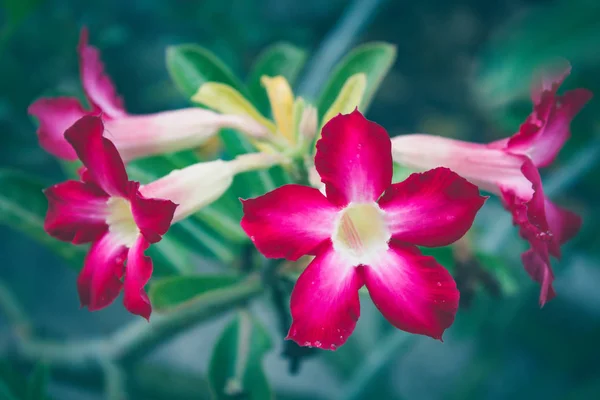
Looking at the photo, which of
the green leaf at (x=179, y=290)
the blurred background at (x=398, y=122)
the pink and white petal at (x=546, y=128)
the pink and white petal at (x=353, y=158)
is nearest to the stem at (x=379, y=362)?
the blurred background at (x=398, y=122)

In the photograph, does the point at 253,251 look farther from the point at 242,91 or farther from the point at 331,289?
the point at 331,289

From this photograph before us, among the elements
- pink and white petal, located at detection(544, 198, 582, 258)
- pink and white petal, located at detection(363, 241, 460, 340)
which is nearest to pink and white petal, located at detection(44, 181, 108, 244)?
pink and white petal, located at detection(363, 241, 460, 340)

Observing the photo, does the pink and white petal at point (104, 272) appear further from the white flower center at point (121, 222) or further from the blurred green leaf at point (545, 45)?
the blurred green leaf at point (545, 45)

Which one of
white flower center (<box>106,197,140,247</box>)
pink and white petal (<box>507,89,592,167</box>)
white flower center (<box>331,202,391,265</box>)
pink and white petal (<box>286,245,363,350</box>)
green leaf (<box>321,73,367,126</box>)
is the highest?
pink and white petal (<box>507,89,592,167</box>)

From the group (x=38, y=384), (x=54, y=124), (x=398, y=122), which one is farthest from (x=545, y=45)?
(x=38, y=384)

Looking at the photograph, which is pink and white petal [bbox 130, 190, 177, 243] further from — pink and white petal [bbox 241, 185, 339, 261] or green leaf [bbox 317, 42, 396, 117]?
green leaf [bbox 317, 42, 396, 117]

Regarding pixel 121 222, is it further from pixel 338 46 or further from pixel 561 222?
pixel 338 46
